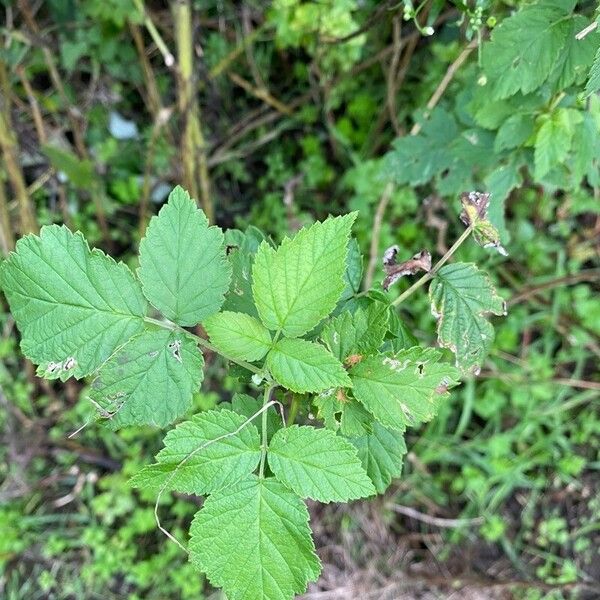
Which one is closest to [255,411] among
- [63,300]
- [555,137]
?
[63,300]

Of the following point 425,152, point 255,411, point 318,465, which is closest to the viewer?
point 318,465

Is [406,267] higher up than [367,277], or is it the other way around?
[406,267]

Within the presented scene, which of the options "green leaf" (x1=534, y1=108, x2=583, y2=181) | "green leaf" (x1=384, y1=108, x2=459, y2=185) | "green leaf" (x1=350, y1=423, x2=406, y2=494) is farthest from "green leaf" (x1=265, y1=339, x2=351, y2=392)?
"green leaf" (x1=384, y1=108, x2=459, y2=185)

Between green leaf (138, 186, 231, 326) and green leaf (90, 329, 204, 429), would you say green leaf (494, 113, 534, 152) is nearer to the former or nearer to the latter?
green leaf (138, 186, 231, 326)

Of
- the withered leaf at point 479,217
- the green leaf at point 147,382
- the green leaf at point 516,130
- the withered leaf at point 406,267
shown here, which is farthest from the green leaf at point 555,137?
the green leaf at point 147,382

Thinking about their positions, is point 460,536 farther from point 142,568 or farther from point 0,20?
point 0,20

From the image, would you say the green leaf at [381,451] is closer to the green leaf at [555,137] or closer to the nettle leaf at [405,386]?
the nettle leaf at [405,386]

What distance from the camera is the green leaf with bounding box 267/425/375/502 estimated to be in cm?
91

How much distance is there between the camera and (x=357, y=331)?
1.00 meters

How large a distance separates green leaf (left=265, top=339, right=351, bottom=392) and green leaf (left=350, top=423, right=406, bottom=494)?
0.69 feet

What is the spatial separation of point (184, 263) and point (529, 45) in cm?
81

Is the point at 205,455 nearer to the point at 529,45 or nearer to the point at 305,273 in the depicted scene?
the point at 305,273

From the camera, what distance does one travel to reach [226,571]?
94 cm

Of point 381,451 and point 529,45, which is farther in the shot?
point 529,45
